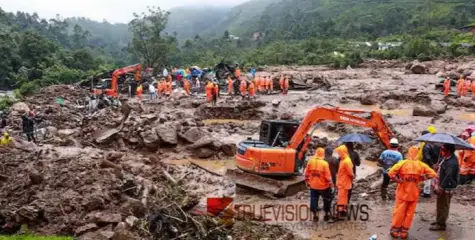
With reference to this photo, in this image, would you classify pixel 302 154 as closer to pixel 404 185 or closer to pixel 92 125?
pixel 404 185

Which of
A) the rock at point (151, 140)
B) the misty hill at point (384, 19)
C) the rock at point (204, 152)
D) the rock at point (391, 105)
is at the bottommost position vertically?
the rock at point (204, 152)

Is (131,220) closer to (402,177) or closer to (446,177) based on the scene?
(402,177)

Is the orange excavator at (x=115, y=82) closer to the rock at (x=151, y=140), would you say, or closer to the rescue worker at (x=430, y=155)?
the rock at (x=151, y=140)

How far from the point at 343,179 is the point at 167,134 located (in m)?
9.59

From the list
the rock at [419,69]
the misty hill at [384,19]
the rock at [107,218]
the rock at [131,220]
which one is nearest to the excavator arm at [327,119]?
the rock at [131,220]

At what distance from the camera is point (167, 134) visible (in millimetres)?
17797

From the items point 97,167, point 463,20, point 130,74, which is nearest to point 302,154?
point 97,167

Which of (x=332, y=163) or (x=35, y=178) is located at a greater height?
(x=332, y=163)

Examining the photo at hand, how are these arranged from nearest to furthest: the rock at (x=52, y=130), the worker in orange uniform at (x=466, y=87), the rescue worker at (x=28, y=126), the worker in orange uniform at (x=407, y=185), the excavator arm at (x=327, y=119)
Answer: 1. the worker in orange uniform at (x=407, y=185)
2. the excavator arm at (x=327, y=119)
3. the rescue worker at (x=28, y=126)
4. the rock at (x=52, y=130)
5. the worker in orange uniform at (x=466, y=87)

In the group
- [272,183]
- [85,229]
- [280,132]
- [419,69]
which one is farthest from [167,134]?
[419,69]

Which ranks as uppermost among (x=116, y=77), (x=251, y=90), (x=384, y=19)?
(x=384, y=19)

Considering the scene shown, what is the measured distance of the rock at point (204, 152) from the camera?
55.6 ft

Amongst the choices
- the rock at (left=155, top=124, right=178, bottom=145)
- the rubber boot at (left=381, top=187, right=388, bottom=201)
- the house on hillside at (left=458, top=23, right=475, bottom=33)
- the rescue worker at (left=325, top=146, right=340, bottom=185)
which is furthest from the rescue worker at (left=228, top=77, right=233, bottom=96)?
the house on hillside at (left=458, top=23, right=475, bottom=33)

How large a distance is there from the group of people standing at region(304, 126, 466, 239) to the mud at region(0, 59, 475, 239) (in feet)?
1.35
